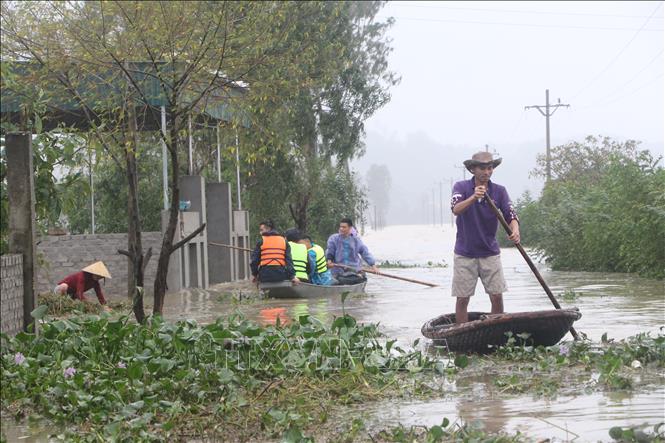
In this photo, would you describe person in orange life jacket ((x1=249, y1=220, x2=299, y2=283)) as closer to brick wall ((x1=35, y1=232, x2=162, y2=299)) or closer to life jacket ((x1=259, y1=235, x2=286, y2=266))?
life jacket ((x1=259, y1=235, x2=286, y2=266))

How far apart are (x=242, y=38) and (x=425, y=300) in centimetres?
831

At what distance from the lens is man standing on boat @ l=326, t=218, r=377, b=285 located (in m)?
21.7

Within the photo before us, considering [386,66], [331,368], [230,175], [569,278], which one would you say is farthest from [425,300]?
[386,66]

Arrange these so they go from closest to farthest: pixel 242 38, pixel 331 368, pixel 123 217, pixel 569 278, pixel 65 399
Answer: pixel 65 399, pixel 331 368, pixel 242 38, pixel 569 278, pixel 123 217

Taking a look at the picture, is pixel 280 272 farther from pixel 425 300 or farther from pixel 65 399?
pixel 65 399

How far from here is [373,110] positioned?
37.0m

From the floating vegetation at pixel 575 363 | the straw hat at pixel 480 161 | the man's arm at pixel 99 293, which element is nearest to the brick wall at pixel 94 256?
the man's arm at pixel 99 293

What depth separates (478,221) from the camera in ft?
37.2

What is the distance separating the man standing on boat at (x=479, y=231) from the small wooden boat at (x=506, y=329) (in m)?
0.63

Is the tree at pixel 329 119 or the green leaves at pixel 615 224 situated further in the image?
the tree at pixel 329 119

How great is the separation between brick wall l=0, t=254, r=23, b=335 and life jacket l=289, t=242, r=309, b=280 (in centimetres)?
1103

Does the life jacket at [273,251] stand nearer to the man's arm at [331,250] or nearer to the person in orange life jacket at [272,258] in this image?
the person in orange life jacket at [272,258]

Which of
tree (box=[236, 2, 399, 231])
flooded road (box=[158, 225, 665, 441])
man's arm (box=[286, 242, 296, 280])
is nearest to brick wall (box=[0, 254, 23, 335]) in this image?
flooded road (box=[158, 225, 665, 441])

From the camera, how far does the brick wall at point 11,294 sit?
A: 31.0 feet
